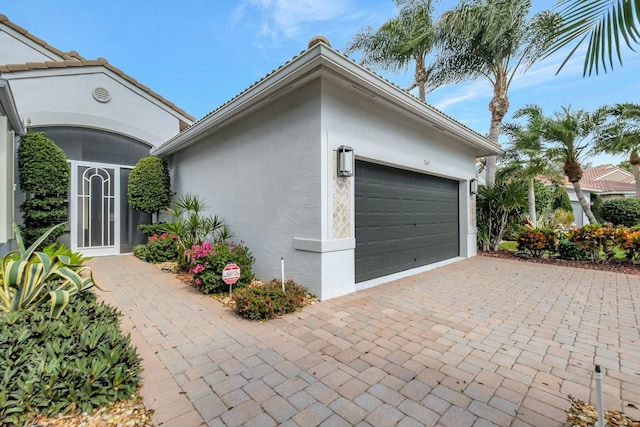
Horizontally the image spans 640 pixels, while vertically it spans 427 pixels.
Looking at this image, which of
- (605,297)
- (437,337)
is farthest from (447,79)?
(437,337)

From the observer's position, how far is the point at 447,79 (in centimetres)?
1259

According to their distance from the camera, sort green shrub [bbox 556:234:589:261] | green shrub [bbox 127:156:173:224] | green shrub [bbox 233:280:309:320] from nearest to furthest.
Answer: green shrub [bbox 233:280:309:320] → green shrub [bbox 556:234:589:261] → green shrub [bbox 127:156:173:224]

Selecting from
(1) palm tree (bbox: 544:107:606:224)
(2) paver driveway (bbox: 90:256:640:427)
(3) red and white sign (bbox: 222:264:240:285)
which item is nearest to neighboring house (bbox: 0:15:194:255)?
(2) paver driveway (bbox: 90:256:640:427)

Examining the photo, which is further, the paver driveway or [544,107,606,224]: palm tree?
[544,107,606,224]: palm tree

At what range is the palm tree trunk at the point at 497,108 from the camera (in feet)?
38.7

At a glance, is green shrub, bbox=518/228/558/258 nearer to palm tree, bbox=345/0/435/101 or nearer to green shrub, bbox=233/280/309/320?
palm tree, bbox=345/0/435/101

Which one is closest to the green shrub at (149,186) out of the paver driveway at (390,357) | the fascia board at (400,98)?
the paver driveway at (390,357)

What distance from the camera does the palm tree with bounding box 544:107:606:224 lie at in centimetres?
1109

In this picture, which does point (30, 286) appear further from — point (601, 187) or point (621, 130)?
point (601, 187)

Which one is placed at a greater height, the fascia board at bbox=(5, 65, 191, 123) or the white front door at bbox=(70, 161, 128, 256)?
the fascia board at bbox=(5, 65, 191, 123)

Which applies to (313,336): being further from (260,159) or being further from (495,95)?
(495,95)

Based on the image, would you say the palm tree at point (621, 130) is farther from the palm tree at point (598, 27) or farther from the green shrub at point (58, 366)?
the green shrub at point (58, 366)

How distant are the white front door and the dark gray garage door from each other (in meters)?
8.28

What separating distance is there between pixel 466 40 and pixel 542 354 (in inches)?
465
